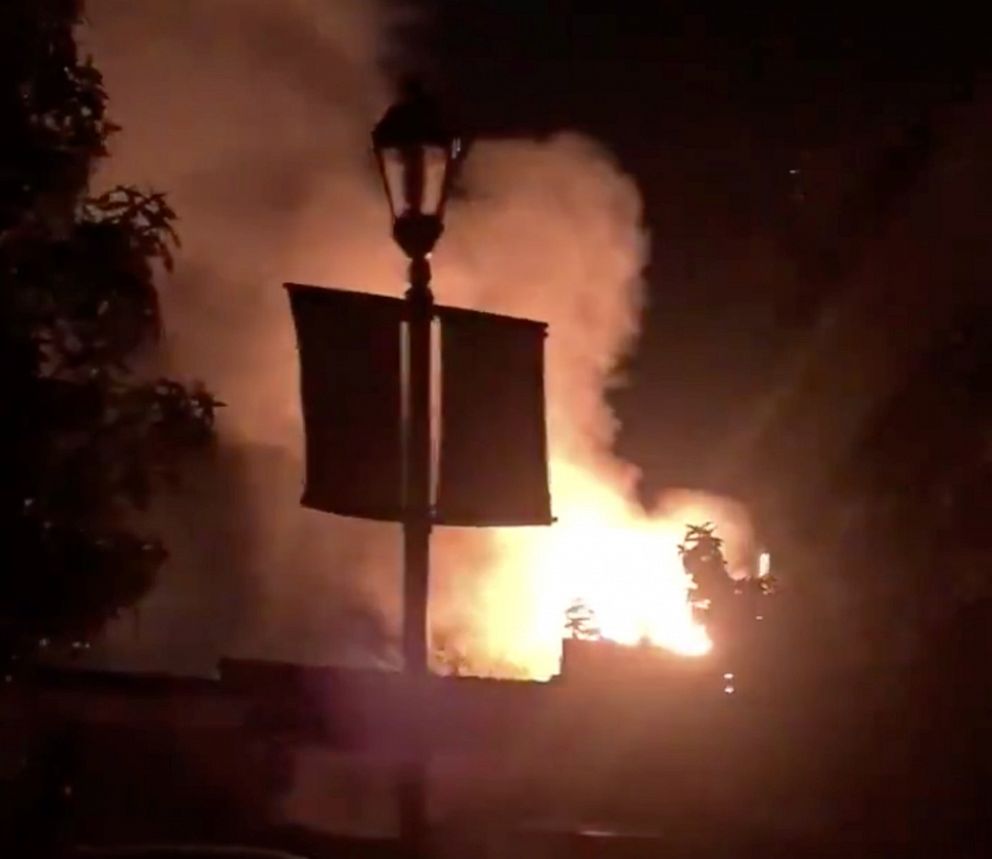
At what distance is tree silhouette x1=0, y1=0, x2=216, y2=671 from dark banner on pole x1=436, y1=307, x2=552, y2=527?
1.68 metres

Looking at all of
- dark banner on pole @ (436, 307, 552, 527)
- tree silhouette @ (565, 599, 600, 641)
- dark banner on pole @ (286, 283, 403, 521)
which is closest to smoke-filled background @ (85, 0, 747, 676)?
tree silhouette @ (565, 599, 600, 641)

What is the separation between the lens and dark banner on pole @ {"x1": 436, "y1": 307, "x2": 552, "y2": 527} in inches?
225

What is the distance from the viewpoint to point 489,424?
578cm

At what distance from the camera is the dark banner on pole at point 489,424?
5.72m

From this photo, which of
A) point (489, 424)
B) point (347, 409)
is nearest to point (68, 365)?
point (347, 409)

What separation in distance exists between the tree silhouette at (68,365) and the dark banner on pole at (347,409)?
4.95ft

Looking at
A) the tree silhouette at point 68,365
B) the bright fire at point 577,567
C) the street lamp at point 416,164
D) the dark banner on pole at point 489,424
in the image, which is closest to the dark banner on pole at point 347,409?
the dark banner on pole at point 489,424

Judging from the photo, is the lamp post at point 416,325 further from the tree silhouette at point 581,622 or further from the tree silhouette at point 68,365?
the tree silhouette at point 581,622

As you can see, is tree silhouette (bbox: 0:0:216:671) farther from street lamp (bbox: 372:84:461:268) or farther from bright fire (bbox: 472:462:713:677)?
bright fire (bbox: 472:462:713:677)

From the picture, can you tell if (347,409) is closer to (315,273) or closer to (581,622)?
(581,622)

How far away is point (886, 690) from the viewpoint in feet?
31.0

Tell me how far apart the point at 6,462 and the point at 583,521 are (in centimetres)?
919

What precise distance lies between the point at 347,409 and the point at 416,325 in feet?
1.27

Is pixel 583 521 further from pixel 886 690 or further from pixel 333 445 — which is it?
pixel 333 445
